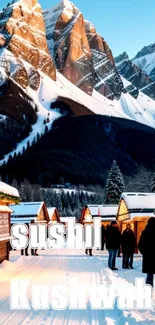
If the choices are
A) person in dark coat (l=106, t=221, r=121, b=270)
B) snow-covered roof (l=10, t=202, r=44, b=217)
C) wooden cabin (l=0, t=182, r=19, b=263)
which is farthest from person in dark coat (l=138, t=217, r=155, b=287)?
snow-covered roof (l=10, t=202, r=44, b=217)

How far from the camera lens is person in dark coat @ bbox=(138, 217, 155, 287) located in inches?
354

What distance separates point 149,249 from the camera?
905cm

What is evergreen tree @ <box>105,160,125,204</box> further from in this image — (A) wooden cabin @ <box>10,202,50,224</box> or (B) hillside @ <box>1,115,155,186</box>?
(B) hillside @ <box>1,115,155,186</box>

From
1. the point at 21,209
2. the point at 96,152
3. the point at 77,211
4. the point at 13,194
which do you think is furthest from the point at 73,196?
the point at 13,194

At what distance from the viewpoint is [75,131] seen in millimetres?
197375

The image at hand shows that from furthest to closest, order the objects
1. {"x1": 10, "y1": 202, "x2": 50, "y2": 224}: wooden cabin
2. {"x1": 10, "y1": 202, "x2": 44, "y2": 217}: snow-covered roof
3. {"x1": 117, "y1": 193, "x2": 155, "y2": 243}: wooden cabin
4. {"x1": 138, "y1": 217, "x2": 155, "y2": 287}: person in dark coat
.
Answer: {"x1": 10, "y1": 202, "x2": 44, "y2": 217}: snow-covered roof → {"x1": 10, "y1": 202, "x2": 50, "y2": 224}: wooden cabin → {"x1": 117, "y1": 193, "x2": 155, "y2": 243}: wooden cabin → {"x1": 138, "y1": 217, "x2": 155, "y2": 287}: person in dark coat

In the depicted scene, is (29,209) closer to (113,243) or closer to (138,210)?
(138,210)

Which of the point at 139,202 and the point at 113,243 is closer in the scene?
the point at 113,243

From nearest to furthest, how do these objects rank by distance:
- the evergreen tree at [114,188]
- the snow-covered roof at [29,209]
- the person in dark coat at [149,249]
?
the person in dark coat at [149,249] → the snow-covered roof at [29,209] → the evergreen tree at [114,188]

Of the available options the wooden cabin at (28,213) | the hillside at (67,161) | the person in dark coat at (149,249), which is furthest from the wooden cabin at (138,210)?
the hillside at (67,161)

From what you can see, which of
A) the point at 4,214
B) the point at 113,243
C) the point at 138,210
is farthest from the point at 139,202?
the point at 113,243

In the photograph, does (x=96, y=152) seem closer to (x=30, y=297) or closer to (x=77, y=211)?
(x=77, y=211)

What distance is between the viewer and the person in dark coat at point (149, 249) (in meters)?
8.98

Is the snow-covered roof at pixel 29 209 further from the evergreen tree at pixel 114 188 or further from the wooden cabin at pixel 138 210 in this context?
the evergreen tree at pixel 114 188
